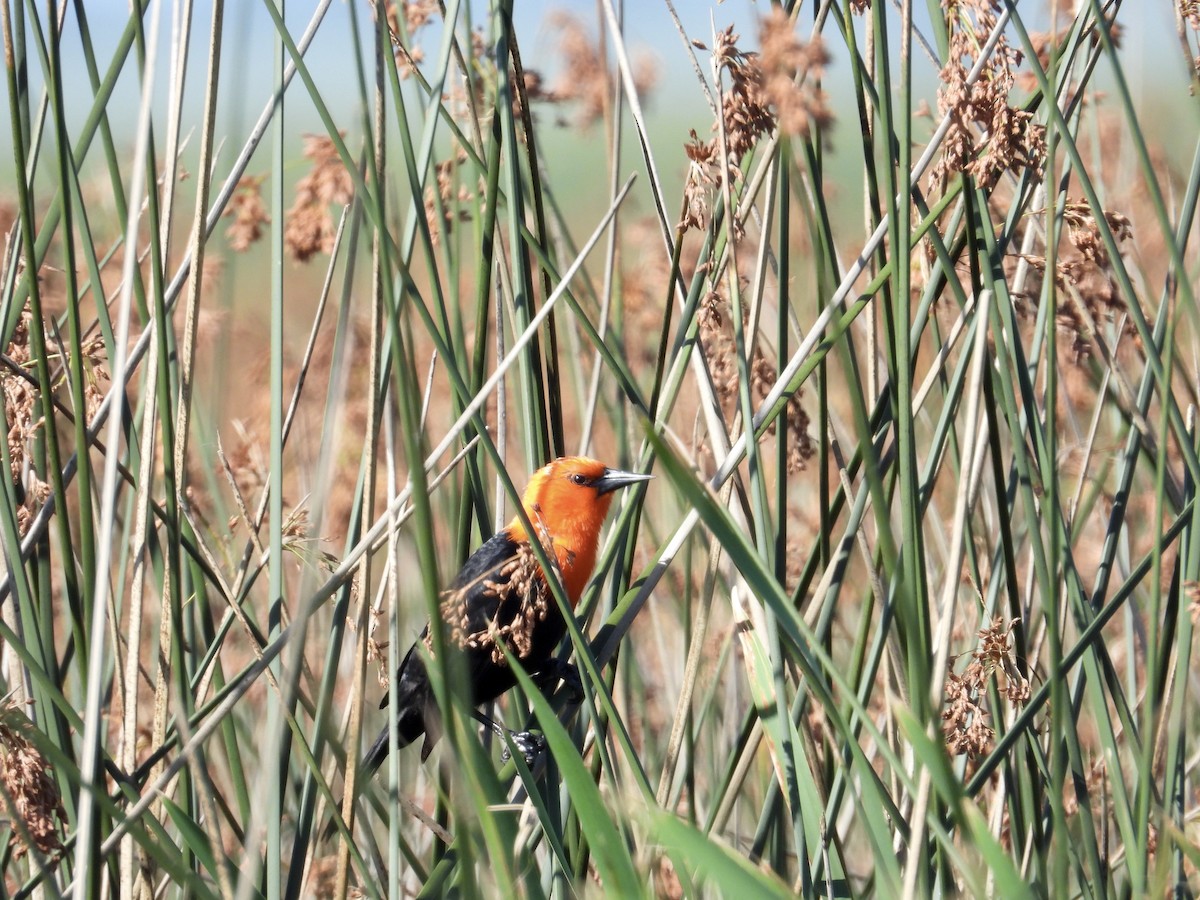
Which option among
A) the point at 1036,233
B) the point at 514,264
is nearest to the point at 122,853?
the point at 514,264

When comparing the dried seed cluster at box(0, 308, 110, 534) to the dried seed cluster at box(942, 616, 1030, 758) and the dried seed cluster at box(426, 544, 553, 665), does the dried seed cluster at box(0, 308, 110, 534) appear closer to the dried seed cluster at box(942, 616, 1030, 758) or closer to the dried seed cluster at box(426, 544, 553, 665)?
the dried seed cluster at box(426, 544, 553, 665)

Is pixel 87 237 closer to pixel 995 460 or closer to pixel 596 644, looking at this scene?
pixel 596 644

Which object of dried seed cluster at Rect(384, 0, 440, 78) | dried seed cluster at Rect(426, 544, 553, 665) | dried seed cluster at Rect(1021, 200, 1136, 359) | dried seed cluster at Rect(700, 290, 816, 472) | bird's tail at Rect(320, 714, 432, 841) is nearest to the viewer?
dried seed cluster at Rect(426, 544, 553, 665)

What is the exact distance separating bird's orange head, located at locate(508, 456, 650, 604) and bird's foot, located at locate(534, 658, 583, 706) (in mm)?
Answer: 212

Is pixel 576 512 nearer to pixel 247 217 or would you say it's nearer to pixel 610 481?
pixel 610 481

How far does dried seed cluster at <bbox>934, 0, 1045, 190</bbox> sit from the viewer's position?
142 cm

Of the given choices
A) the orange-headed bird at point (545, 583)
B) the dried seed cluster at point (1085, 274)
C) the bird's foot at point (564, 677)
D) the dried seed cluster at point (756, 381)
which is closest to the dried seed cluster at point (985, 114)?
the dried seed cluster at point (1085, 274)

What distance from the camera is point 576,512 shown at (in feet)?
8.68

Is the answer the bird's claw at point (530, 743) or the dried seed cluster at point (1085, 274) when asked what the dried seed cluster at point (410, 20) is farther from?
the bird's claw at point (530, 743)

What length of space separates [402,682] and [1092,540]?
2052mm

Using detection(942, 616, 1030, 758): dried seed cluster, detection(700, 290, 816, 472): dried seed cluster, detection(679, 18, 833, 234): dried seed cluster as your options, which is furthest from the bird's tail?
detection(679, 18, 833, 234): dried seed cluster

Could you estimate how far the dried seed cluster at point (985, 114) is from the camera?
1.42 metres

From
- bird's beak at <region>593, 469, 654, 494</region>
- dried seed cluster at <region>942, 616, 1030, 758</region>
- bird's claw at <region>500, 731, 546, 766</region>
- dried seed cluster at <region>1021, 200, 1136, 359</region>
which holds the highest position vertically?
dried seed cluster at <region>1021, 200, 1136, 359</region>

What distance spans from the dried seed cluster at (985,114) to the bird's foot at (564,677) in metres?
1.14
